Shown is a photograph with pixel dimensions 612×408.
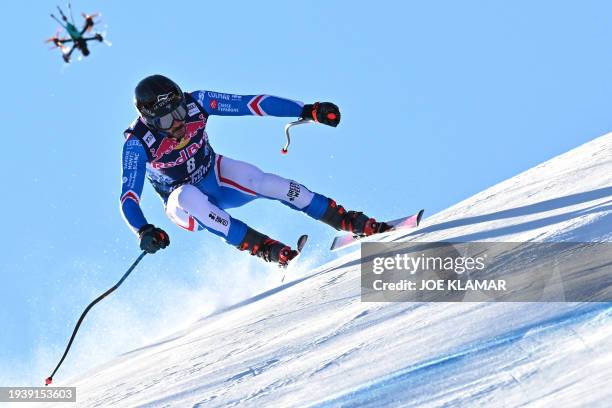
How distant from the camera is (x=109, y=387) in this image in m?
6.74

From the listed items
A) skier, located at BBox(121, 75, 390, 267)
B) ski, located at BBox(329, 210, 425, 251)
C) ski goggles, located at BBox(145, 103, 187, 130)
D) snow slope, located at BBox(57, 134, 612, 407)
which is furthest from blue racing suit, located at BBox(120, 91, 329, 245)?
snow slope, located at BBox(57, 134, 612, 407)

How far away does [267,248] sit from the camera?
26.0 feet

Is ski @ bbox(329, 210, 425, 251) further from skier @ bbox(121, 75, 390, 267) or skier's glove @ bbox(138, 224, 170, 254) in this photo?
skier's glove @ bbox(138, 224, 170, 254)

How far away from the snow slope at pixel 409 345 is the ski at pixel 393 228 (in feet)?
0.51

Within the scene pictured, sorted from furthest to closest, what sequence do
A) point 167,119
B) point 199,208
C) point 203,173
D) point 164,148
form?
point 203,173, point 164,148, point 167,119, point 199,208

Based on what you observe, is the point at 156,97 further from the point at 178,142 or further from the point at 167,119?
the point at 178,142

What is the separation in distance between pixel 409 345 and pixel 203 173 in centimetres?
420

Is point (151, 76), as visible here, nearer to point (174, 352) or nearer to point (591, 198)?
point (174, 352)

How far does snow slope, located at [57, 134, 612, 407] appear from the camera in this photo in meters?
4.01

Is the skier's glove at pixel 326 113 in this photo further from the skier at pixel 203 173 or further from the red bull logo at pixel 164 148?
the red bull logo at pixel 164 148

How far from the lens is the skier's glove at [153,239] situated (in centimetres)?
728

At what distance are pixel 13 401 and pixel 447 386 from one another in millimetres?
4714

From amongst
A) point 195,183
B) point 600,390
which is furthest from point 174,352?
A: point 600,390

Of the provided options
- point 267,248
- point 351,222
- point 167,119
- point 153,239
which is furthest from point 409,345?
point 167,119
